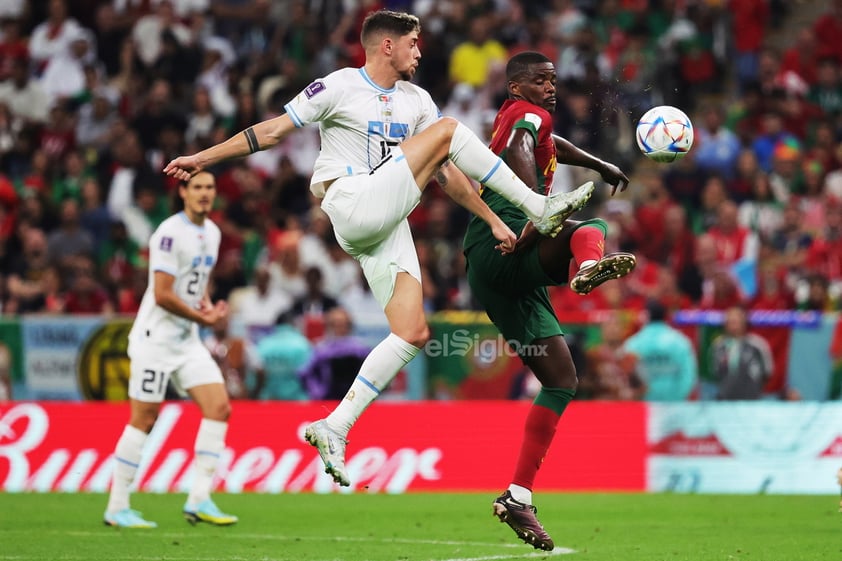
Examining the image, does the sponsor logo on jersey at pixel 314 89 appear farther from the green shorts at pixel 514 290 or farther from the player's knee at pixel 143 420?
the player's knee at pixel 143 420

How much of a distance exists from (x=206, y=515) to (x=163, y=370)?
120 centimetres

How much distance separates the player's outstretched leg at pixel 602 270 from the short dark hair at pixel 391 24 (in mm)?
1822

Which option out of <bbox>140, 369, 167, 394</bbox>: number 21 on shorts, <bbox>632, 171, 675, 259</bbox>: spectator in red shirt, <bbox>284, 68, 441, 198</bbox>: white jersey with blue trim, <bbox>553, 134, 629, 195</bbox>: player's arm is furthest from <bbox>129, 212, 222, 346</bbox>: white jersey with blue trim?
<bbox>632, 171, 675, 259</bbox>: spectator in red shirt

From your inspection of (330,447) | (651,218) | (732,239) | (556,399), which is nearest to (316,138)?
(651,218)

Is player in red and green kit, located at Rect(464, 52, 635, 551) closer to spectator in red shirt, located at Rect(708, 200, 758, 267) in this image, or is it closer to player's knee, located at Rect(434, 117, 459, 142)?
player's knee, located at Rect(434, 117, 459, 142)

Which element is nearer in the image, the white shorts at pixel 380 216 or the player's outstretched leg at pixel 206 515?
the white shorts at pixel 380 216

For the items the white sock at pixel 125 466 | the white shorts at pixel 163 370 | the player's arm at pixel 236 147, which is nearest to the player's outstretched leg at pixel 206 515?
the white sock at pixel 125 466

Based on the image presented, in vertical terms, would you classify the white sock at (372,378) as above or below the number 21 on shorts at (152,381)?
above

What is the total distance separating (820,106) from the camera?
20.1m

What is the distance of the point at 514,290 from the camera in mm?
8609

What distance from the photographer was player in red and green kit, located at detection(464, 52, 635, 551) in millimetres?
8281

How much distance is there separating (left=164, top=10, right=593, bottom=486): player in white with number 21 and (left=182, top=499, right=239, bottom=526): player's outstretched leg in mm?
3275

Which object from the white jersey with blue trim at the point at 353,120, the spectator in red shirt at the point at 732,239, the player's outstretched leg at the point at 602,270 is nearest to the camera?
the player's outstretched leg at the point at 602,270

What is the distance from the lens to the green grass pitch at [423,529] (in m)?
9.27
